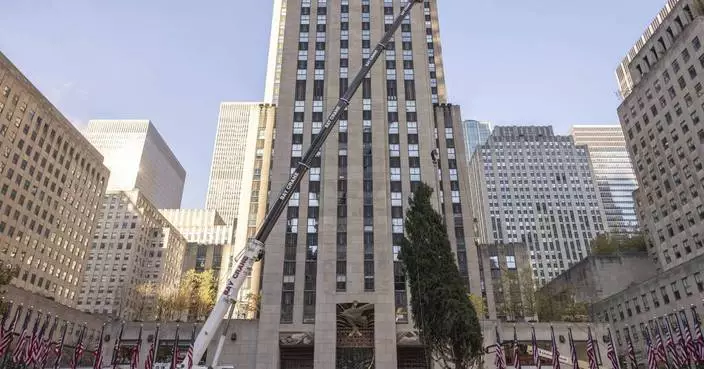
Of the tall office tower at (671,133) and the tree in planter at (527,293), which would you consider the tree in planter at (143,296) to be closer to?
the tree in planter at (527,293)

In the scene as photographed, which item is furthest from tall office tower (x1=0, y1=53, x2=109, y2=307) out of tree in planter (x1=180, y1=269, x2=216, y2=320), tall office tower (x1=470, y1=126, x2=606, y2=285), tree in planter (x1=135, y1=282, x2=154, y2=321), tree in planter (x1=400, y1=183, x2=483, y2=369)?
tall office tower (x1=470, y1=126, x2=606, y2=285)

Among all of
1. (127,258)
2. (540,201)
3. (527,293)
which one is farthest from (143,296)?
(540,201)

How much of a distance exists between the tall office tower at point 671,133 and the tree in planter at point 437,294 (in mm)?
62557

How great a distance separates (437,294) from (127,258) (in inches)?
5632

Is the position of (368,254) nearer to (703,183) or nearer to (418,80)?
(418,80)

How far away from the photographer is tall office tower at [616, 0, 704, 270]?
83938 millimetres

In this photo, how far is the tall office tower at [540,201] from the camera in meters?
175

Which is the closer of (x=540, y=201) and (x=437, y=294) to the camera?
(x=437, y=294)

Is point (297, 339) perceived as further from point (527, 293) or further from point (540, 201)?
point (540, 201)

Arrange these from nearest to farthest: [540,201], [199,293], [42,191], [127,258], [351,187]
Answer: [351,187] < [199,293] < [42,191] < [127,258] < [540,201]

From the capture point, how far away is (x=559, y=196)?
187 m

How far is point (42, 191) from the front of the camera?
373 ft

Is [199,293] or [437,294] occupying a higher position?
[199,293]

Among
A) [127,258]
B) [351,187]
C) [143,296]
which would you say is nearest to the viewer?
[351,187]
